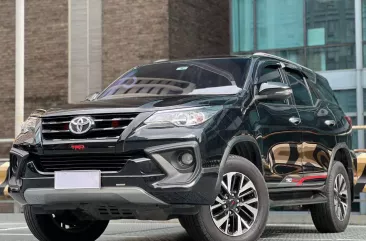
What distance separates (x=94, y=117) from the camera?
19.9 ft

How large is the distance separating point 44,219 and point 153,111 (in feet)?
5.70

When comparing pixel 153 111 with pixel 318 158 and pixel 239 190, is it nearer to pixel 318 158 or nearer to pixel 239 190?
pixel 239 190

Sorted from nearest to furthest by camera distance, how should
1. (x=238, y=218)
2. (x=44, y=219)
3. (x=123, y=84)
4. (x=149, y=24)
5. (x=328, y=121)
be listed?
1. (x=238, y=218)
2. (x=44, y=219)
3. (x=123, y=84)
4. (x=328, y=121)
5. (x=149, y=24)

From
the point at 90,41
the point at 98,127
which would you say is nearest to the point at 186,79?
the point at 98,127

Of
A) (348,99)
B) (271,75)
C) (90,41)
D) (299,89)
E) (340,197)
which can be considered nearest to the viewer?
(271,75)

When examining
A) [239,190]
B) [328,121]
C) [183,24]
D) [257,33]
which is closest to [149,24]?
[183,24]

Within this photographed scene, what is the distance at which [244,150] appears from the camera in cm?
666

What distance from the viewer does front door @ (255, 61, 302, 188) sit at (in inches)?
272

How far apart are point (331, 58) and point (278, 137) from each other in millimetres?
15598

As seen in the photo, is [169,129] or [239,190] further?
[239,190]

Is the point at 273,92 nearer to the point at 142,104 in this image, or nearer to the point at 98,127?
the point at 142,104

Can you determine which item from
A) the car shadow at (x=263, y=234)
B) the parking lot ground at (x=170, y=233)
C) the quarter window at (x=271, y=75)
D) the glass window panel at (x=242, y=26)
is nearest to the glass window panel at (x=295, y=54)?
the glass window panel at (x=242, y=26)

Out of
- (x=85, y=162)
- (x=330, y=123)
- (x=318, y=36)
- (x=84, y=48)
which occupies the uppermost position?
(x=318, y=36)

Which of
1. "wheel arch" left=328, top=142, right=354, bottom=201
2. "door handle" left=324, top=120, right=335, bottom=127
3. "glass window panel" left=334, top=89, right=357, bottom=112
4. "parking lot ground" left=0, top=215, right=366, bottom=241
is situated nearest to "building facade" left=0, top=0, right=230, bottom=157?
"glass window panel" left=334, top=89, right=357, bottom=112
